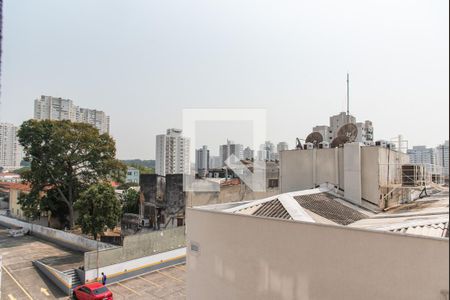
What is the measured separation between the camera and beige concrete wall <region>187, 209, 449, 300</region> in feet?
12.3

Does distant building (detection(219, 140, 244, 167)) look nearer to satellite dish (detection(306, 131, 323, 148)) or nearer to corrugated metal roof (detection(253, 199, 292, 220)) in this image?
satellite dish (detection(306, 131, 323, 148))

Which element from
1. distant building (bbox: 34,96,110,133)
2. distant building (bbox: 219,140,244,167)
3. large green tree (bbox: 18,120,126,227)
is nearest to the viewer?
distant building (bbox: 219,140,244,167)

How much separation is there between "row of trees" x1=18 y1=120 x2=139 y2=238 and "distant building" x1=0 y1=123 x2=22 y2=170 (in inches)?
1920

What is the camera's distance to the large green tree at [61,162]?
19.3 m

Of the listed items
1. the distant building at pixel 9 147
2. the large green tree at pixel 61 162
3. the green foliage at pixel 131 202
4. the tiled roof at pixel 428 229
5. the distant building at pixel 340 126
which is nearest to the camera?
the tiled roof at pixel 428 229

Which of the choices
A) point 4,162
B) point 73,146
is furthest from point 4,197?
point 4,162

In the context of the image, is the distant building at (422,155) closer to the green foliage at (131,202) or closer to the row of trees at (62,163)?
the green foliage at (131,202)

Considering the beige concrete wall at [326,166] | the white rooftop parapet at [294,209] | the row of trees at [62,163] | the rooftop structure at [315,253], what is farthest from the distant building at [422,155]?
the row of trees at [62,163]

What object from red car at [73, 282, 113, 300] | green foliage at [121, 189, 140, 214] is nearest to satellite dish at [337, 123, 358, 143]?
red car at [73, 282, 113, 300]

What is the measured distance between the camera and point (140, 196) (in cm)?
1825

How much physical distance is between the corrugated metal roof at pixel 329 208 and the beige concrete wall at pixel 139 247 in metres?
8.25

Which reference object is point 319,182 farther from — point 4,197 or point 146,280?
point 4,197

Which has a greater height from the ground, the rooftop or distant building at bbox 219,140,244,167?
distant building at bbox 219,140,244,167

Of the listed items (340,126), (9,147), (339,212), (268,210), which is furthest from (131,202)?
(9,147)
